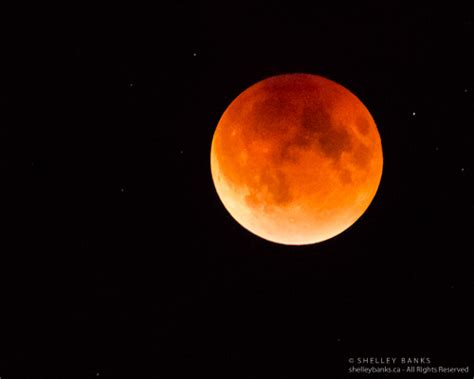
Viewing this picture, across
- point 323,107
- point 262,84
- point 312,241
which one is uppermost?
point 262,84

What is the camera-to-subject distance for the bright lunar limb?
20.2 feet

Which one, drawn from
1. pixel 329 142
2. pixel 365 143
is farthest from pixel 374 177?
pixel 329 142

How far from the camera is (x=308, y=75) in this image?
679 centimetres

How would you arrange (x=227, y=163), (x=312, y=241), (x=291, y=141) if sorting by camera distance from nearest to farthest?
(x=291, y=141) → (x=227, y=163) → (x=312, y=241)

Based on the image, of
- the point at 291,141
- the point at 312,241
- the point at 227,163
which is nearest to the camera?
the point at 291,141

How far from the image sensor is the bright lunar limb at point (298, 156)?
6.16 metres

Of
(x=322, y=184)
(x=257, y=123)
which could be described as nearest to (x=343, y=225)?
(x=322, y=184)

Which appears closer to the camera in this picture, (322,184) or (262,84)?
(322,184)

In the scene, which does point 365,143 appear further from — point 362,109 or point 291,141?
point 291,141

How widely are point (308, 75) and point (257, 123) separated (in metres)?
1.09

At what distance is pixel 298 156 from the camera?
6129 mm

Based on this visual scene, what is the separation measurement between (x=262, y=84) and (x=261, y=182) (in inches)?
52.2

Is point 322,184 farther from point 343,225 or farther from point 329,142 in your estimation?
point 343,225

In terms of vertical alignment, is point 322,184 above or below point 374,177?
below
